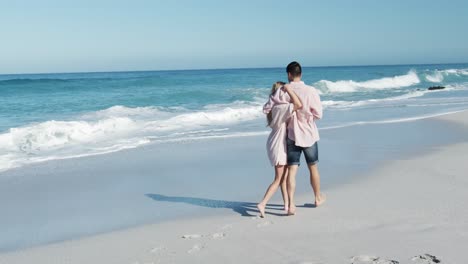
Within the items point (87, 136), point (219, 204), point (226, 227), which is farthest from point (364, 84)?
point (226, 227)

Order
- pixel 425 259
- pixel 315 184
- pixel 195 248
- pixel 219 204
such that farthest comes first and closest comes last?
pixel 219 204 < pixel 315 184 < pixel 195 248 < pixel 425 259

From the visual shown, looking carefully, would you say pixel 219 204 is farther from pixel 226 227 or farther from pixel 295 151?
pixel 295 151

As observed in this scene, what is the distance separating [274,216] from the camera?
18.5ft

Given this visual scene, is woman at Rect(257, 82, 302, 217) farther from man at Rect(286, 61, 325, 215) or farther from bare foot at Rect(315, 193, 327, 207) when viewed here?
bare foot at Rect(315, 193, 327, 207)

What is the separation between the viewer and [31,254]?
15.8 ft

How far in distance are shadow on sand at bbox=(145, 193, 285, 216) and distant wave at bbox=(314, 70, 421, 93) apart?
35149mm

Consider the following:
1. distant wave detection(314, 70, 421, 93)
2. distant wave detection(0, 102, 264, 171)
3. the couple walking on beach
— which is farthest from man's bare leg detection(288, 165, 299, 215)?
distant wave detection(314, 70, 421, 93)

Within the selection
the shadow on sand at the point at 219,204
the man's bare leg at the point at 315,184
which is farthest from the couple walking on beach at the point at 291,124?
the shadow on sand at the point at 219,204

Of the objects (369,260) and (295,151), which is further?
(295,151)

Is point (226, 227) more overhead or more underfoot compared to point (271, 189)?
more underfoot

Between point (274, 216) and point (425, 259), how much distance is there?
191 cm

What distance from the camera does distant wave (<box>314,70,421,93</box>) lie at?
41812 mm

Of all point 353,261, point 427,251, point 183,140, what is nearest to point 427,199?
point 427,251

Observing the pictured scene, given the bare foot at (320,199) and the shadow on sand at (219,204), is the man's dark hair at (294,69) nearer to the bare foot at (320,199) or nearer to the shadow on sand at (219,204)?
the bare foot at (320,199)
